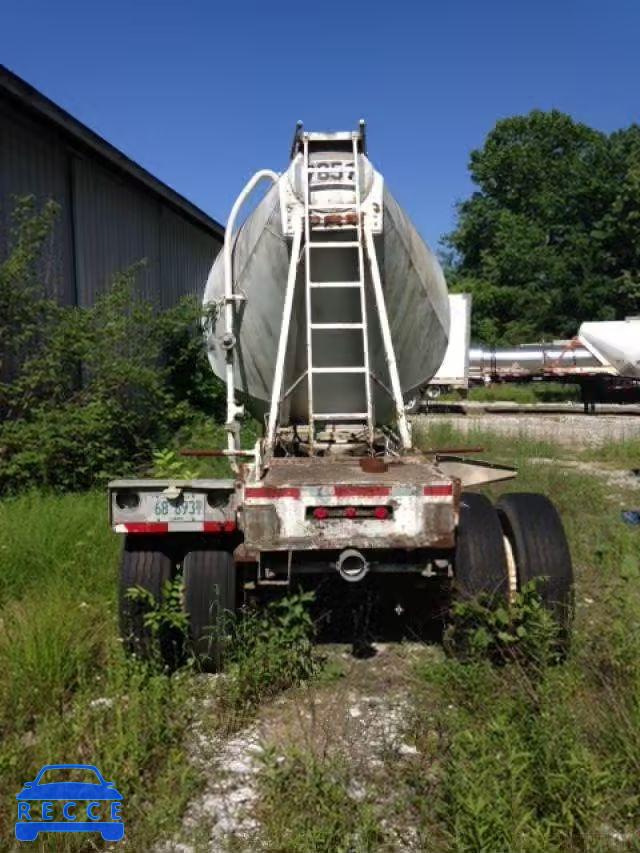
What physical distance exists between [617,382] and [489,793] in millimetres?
24624

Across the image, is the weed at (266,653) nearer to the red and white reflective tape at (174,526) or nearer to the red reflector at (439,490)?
the red and white reflective tape at (174,526)

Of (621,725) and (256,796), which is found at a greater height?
(621,725)

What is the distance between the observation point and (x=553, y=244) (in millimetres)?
44750

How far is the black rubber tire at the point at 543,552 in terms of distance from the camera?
424 centimetres

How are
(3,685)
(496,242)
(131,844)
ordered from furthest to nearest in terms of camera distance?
(496,242) → (3,685) → (131,844)

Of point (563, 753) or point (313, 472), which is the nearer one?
point (563, 753)

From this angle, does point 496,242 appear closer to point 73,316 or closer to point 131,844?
point 73,316

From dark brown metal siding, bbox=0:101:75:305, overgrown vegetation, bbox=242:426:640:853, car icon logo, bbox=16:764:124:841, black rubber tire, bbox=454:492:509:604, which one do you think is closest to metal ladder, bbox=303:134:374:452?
black rubber tire, bbox=454:492:509:604

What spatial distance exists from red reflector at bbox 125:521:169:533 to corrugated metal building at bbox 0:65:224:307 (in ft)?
19.4

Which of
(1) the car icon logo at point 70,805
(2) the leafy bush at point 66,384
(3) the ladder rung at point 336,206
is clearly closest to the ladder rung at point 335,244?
(3) the ladder rung at point 336,206

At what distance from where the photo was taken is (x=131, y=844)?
9.63ft

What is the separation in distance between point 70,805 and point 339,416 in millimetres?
3420

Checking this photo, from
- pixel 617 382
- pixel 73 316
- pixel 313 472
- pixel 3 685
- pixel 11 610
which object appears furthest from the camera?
pixel 617 382

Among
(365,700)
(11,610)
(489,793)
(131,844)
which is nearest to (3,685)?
(11,610)
